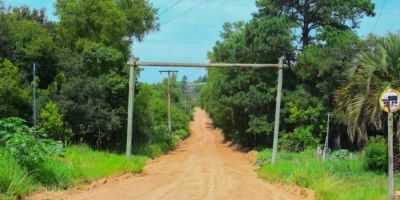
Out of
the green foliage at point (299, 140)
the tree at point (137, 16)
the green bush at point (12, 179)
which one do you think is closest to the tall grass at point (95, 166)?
the green bush at point (12, 179)

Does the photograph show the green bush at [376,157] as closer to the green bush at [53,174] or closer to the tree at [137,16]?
the green bush at [53,174]

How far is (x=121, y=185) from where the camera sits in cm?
2067

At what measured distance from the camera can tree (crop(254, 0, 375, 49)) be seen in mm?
46000

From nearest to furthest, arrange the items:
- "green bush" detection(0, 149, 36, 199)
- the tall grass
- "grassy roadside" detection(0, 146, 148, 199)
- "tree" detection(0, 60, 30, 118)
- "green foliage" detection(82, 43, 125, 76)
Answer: "green bush" detection(0, 149, 36, 199), "grassy roadside" detection(0, 146, 148, 199), the tall grass, "tree" detection(0, 60, 30, 118), "green foliage" detection(82, 43, 125, 76)

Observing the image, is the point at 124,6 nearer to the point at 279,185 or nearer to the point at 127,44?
the point at 127,44

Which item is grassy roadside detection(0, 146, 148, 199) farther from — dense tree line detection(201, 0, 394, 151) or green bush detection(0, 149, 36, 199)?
dense tree line detection(201, 0, 394, 151)

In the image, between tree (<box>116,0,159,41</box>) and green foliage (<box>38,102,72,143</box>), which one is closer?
green foliage (<box>38,102,72,143</box>)

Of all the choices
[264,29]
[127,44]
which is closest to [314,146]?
[264,29]

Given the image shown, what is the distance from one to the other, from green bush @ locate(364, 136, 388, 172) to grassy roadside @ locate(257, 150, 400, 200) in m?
0.41

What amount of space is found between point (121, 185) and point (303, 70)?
2639cm

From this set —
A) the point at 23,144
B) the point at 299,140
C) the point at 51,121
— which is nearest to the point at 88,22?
the point at 51,121

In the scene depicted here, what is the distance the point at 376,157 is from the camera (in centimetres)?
2278

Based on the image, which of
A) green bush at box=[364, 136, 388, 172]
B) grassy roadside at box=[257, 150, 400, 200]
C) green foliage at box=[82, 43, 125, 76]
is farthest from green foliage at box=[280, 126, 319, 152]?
green bush at box=[364, 136, 388, 172]

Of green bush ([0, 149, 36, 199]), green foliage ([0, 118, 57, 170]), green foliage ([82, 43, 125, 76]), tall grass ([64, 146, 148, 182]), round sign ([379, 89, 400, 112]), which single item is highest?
green foliage ([82, 43, 125, 76])
